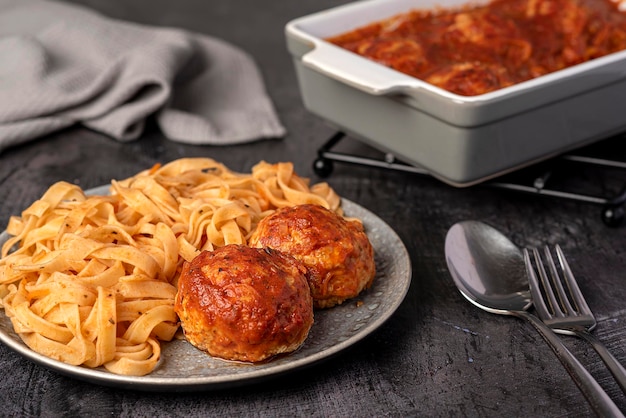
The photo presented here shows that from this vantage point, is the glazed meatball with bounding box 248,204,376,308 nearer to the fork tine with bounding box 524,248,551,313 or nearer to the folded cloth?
the fork tine with bounding box 524,248,551,313

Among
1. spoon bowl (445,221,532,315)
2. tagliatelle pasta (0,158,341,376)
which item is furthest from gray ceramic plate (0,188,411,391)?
spoon bowl (445,221,532,315)

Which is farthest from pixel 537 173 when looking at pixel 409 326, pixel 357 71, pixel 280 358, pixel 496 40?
pixel 280 358

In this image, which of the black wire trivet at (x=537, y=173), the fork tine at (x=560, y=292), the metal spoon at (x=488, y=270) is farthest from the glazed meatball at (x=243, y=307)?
the black wire trivet at (x=537, y=173)

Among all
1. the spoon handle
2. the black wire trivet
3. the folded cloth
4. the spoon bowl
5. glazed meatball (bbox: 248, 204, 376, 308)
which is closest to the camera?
the spoon handle

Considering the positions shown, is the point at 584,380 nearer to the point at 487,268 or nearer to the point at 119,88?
the point at 487,268

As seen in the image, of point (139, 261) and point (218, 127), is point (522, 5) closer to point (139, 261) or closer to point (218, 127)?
point (218, 127)

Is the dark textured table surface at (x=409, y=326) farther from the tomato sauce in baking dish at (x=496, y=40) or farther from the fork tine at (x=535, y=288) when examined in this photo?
the tomato sauce in baking dish at (x=496, y=40)
